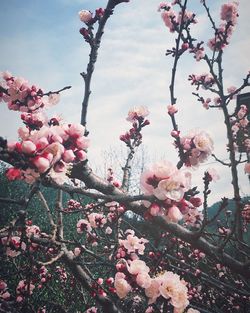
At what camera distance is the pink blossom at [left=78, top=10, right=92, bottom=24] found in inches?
115

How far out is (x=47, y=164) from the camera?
4.99 ft

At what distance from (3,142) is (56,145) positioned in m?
0.29

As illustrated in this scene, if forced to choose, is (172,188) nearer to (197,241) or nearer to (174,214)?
(174,214)

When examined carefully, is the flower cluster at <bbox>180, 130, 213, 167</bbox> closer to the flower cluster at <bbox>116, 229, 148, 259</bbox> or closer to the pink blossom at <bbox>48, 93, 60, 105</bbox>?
the flower cluster at <bbox>116, 229, 148, 259</bbox>

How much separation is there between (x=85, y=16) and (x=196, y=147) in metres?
1.81

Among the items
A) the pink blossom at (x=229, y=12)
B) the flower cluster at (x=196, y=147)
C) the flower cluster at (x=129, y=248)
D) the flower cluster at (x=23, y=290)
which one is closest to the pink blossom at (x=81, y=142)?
the flower cluster at (x=196, y=147)

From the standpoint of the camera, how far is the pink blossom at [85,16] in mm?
2912

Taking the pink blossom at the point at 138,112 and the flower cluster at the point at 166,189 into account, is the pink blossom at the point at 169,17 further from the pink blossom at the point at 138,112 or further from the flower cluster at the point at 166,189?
the flower cluster at the point at 166,189

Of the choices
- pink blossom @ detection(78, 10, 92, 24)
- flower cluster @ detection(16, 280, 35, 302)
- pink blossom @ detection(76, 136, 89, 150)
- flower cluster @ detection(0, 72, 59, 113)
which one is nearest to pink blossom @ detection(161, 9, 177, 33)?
pink blossom @ detection(78, 10, 92, 24)

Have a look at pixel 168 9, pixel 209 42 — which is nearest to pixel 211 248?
pixel 168 9

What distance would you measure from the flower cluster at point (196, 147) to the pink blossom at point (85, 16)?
Result: 5.31 ft

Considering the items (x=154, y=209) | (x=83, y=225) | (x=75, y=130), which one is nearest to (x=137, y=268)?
(x=154, y=209)

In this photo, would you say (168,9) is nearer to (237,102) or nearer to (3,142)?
(3,142)

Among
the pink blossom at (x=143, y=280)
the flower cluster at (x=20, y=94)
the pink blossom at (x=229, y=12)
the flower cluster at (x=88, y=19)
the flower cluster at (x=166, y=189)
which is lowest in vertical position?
the pink blossom at (x=143, y=280)
